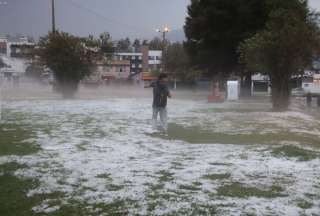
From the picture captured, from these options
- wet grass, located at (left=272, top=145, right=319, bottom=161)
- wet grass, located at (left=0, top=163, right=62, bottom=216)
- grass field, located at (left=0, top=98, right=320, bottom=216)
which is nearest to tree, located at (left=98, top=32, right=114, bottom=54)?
grass field, located at (left=0, top=98, right=320, bottom=216)

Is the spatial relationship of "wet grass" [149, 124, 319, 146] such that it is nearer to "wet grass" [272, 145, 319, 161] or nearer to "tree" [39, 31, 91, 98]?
"wet grass" [272, 145, 319, 161]

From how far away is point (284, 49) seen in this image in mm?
21281

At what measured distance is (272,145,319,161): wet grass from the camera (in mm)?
9474

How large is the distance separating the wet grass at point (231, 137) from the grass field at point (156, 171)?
3 centimetres

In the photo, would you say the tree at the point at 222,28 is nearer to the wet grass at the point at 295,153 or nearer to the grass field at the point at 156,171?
the grass field at the point at 156,171

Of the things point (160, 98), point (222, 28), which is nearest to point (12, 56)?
point (222, 28)

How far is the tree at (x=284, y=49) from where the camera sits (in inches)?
837

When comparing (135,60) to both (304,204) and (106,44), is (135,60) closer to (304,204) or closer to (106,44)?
(106,44)

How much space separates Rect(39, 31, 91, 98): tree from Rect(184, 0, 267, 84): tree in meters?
12.8

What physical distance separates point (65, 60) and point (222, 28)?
14555 millimetres

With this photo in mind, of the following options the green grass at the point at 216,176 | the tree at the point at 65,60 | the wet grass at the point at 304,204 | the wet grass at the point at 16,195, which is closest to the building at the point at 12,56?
the tree at the point at 65,60

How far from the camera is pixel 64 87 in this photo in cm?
3041

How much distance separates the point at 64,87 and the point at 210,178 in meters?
23.8

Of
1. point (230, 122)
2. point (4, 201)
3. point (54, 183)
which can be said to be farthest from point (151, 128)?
point (4, 201)
